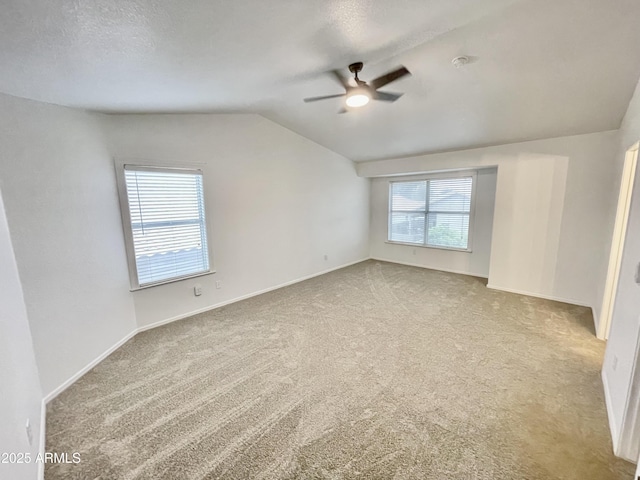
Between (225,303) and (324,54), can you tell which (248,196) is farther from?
(324,54)

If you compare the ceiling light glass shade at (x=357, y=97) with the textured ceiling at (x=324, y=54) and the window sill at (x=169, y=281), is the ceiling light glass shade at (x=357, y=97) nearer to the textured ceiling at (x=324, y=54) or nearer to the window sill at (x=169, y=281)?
the textured ceiling at (x=324, y=54)

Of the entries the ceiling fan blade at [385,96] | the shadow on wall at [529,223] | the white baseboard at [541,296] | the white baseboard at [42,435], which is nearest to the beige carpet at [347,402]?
the white baseboard at [42,435]

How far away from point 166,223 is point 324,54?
257 centimetres

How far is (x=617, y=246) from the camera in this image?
2.74 metres

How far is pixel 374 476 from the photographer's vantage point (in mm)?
1432

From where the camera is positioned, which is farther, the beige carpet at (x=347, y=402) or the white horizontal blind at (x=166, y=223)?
the white horizontal blind at (x=166, y=223)

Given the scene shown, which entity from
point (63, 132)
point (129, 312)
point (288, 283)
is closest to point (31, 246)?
point (63, 132)

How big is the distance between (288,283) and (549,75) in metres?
4.21

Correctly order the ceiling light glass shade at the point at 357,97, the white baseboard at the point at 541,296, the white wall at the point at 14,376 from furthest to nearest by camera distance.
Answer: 1. the white baseboard at the point at 541,296
2. the ceiling light glass shade at the point at 357,97
3. the white wall at the point at 14,376

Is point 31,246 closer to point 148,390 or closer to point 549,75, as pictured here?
point 148,390

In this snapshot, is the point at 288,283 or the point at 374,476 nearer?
the point at 374,476

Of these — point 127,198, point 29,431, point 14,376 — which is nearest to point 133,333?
point 127,198

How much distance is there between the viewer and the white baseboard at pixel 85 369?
6.85ft

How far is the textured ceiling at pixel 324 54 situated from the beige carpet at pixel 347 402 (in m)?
2.30
